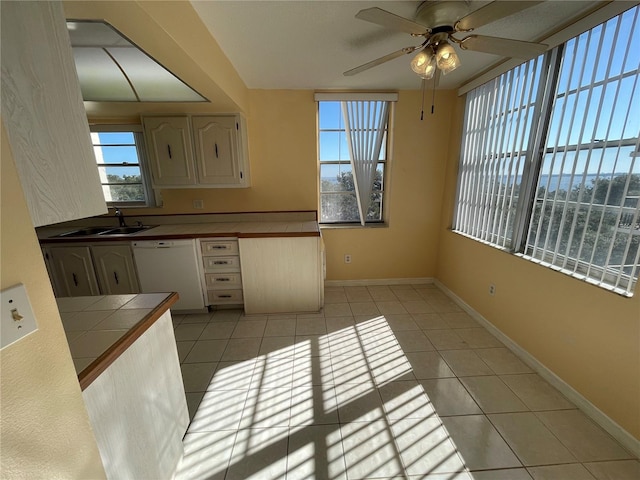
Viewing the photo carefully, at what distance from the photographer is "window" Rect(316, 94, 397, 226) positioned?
3027 millimetres

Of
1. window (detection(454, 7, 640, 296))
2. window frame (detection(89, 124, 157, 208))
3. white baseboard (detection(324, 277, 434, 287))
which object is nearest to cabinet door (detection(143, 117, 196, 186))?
window frame (detection(89, 124, 157, 208))

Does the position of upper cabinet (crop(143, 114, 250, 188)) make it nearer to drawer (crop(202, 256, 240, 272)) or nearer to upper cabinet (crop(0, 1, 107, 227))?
drawer (crop(202, 256, 240, 272))

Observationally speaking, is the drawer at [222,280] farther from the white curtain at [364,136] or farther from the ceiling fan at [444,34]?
the ceiling fan at [444,34]

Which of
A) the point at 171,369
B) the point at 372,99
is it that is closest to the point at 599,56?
the point at 372,99

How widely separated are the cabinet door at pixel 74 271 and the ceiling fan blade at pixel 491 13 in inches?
136

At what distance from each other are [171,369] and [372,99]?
121 inches

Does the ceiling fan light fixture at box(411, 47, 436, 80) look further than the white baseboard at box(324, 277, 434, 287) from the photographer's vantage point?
No

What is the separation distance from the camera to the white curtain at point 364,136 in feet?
9.91

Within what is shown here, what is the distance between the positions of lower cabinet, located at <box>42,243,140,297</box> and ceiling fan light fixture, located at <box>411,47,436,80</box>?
2896 millimetres

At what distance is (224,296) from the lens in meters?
2.84

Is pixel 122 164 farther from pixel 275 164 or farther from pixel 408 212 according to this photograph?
pixel 408 212

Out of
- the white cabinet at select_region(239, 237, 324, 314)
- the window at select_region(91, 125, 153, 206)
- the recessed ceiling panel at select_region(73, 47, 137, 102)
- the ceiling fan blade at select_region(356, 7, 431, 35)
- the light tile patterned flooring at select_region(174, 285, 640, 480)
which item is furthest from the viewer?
the window at select_region(91, 125, 153, 206)

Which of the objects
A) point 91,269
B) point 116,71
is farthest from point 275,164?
point 91,269

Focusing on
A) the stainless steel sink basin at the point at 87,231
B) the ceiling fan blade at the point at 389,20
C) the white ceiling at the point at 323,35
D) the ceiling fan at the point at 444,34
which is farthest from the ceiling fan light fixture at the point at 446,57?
the stainless steel sink basin at the point at 87,231
